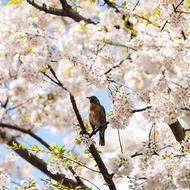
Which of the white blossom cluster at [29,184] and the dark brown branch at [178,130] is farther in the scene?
the dark brown branch at [178,130]

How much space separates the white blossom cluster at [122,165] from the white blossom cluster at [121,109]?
0.40 metres

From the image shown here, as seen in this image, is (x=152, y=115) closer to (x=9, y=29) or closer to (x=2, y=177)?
(x=9, y=29)

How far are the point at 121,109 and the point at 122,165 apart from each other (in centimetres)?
65

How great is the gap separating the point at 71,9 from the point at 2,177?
2.74 m

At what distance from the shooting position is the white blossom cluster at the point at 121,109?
350 centimetres

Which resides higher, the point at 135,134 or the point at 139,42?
the point at 135,134

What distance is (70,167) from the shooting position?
14.7ft

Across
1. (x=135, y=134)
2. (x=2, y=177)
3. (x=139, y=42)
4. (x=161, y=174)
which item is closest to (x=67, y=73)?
(x=139, y=42)

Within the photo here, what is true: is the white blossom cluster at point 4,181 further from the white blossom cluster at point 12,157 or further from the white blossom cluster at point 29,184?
the white blossom cluster at point 12,157

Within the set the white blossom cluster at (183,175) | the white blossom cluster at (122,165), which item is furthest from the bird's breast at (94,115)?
the white blossom cluster at (183,175)

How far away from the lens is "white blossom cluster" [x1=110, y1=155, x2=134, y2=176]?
340cm

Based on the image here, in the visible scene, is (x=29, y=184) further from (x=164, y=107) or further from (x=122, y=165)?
(x=164, y=107)

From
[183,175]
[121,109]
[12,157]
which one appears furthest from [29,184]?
[183,175]

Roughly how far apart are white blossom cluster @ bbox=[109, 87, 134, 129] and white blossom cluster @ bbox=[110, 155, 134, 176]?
0.40 metres
